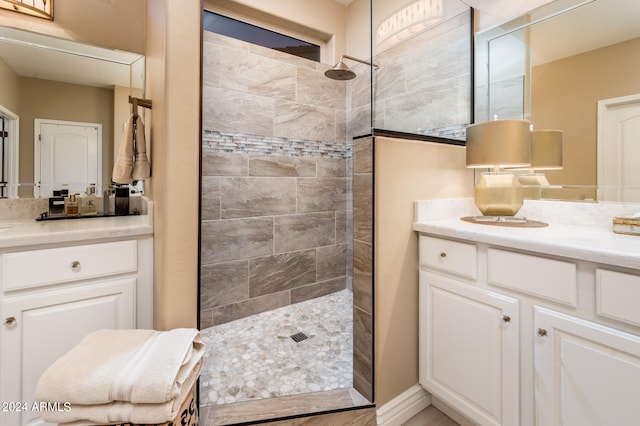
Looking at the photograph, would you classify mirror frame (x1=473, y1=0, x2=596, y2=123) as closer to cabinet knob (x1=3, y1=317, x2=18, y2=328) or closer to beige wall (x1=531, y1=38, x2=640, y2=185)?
beige wall (x1=531, y1=38, x2=640, y2=185)

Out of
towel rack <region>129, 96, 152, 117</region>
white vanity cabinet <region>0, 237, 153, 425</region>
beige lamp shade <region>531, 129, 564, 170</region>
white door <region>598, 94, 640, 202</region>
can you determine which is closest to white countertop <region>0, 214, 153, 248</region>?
white vanity cabinet <region>0, 237, 153, 425</region>

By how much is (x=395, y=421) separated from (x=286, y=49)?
2884 mm

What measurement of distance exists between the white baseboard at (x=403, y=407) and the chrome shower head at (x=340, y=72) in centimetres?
218

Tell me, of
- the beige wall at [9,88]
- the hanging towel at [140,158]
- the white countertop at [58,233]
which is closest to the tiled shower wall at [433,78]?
the hanging towel at [140,158]

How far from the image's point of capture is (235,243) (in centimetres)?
243

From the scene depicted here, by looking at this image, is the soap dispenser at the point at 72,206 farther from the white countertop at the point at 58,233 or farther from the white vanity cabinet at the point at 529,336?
the white vanity cabinet at the point at 529,336

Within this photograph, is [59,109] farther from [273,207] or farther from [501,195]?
[501,195]

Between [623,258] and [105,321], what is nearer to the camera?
[623,258]

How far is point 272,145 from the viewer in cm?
257

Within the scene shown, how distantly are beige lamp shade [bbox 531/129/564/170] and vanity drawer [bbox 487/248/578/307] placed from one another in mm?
754

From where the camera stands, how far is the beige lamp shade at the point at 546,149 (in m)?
1.54

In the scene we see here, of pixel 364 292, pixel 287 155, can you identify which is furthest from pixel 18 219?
pixel 364 292

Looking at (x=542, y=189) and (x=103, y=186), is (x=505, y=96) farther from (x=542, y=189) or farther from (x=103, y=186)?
(x=103, y=186)

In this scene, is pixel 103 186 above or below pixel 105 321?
above
